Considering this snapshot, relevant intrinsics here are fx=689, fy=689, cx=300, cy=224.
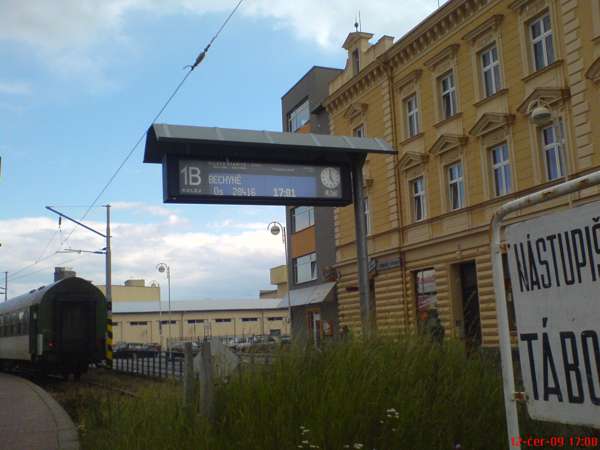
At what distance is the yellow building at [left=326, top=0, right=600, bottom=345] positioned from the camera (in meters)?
20.4

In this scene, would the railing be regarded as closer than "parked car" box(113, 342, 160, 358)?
Yes

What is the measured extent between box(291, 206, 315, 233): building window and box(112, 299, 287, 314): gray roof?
1627 inches

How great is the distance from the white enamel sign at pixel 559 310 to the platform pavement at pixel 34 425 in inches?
268

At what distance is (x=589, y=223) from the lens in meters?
2.26

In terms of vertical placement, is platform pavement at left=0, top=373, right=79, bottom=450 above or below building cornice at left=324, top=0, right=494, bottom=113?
below

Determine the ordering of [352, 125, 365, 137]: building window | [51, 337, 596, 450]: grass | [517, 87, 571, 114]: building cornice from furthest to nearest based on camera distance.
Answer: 1. [352, 125, 365, 137]: building window
2. [517, 87, 571, 114]: building cornice
3. [51, 337, 596, 450]: grass

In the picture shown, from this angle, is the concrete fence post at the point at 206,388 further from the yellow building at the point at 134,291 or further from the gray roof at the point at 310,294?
the yellow building at the point at 134,291

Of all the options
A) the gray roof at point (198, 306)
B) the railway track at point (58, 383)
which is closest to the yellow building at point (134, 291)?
the gray roof at point (198, 306)

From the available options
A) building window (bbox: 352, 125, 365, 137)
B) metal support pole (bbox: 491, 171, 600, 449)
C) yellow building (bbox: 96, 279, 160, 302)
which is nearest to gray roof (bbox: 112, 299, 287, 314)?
yellow building (bbox: 96, 279, 160, 302)

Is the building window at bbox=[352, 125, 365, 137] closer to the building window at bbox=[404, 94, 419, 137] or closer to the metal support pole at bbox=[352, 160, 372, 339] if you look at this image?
the building window at bbox=[404, 94, 419, 137]

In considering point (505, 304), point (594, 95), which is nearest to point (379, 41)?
point (594, 95)

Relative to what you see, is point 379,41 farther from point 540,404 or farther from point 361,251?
point 540,404

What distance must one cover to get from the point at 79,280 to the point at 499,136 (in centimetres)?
1542

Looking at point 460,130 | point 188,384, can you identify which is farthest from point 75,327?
point 188,384
